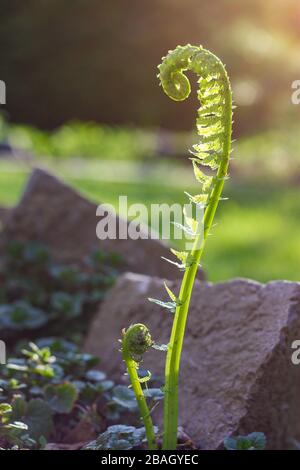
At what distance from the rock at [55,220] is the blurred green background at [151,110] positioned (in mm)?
1040

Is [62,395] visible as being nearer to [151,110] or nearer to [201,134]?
[201,134]

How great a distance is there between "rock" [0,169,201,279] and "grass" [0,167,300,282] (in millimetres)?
147

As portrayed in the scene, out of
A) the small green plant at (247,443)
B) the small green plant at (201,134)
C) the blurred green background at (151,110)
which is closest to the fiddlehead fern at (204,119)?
the small green plant at (201,134)

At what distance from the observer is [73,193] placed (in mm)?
3299

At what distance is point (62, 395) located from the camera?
1.91 meters

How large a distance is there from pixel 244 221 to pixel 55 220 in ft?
8.91

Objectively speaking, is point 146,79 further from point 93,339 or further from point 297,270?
point 93,339

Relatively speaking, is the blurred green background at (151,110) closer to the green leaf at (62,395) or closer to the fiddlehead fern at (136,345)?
the green leaf at (62,395)

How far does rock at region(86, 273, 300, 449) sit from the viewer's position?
179cm

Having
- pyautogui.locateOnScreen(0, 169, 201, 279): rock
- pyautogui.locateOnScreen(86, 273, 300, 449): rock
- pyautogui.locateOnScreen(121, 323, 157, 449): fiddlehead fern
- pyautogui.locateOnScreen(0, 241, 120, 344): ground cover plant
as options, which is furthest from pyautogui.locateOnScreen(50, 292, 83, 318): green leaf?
pyautogui.locateOnScreen(121, 323, 157, 449): fiddlehead fern

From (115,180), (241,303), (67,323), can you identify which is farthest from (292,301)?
(115,180)

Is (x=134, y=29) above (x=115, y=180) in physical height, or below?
above

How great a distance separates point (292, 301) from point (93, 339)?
80 cm

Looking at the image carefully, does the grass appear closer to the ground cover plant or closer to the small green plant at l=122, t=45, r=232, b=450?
the ground cover plant
